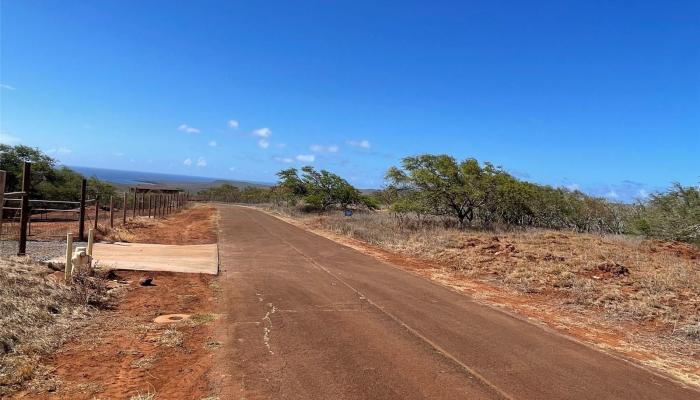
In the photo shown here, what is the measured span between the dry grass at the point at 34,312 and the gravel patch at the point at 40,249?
10.3 feet

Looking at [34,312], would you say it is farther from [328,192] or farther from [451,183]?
[328,192]

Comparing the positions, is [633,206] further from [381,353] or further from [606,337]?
[381,353]

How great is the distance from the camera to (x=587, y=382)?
6.09m

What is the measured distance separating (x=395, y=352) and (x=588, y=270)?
32.4 ft

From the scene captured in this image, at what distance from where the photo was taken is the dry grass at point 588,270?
1052 centimetres

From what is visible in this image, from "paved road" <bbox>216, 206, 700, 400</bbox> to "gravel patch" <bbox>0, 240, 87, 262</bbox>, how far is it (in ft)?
16.4

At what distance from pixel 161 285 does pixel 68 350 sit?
4905 mm

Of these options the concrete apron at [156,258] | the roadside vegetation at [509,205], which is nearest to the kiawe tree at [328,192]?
the roadside vegetation at [509,205]

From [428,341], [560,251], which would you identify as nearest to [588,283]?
[560,251]

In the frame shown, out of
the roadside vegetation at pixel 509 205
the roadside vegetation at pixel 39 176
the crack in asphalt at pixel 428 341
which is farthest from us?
the roadside vegetation at pixel 39 176

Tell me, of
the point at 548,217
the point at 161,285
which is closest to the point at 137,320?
the point at 161,285

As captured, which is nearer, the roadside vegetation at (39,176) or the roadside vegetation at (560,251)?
the roadside vegetation at (560,251)

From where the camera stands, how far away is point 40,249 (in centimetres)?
1416

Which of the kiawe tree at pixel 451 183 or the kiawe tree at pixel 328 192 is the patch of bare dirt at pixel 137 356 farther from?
the kiawe tree at pixel 328 192
